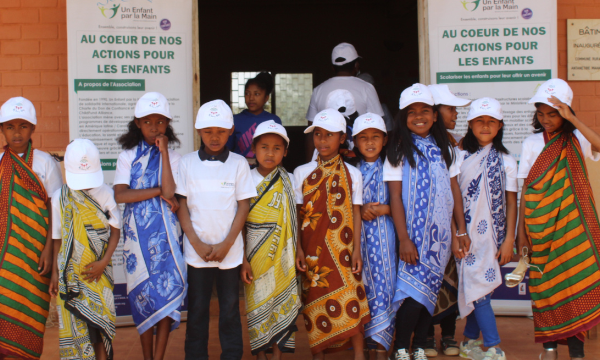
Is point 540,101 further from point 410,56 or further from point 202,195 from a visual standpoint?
point 410,56

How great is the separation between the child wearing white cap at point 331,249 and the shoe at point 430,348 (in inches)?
20.7

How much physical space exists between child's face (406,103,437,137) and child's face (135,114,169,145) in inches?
59.1

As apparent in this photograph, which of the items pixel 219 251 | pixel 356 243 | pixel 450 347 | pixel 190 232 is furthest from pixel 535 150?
pixel 190 232

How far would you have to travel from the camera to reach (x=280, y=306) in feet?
10.4

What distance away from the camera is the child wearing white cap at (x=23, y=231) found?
3.03m

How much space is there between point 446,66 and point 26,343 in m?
3.55

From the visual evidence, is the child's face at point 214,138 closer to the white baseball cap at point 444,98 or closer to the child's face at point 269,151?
the child's face at point 269,151

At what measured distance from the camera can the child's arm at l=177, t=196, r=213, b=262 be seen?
296cm

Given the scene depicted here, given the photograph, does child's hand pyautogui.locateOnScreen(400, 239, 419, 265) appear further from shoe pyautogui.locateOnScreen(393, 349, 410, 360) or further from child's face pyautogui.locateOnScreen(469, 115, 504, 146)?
child's face pyautogui.locateOnScreen(469, 115, 504, 146)

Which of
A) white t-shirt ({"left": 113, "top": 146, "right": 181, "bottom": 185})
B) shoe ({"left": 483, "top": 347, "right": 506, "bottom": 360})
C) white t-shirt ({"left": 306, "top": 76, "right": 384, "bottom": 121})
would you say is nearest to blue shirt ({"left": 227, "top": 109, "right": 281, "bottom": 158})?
white t-shirt ({"left": 306, "top": 76, "right": 384, "bottom": 121})

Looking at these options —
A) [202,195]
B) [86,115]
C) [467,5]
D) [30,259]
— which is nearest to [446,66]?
[467,5]

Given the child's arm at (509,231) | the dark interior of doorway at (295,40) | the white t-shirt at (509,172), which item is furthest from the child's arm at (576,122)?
the dark interior of doorway at (295,40)

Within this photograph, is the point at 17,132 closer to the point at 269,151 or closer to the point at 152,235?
the point at 152,235

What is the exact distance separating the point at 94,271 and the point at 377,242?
1619 millimetres
